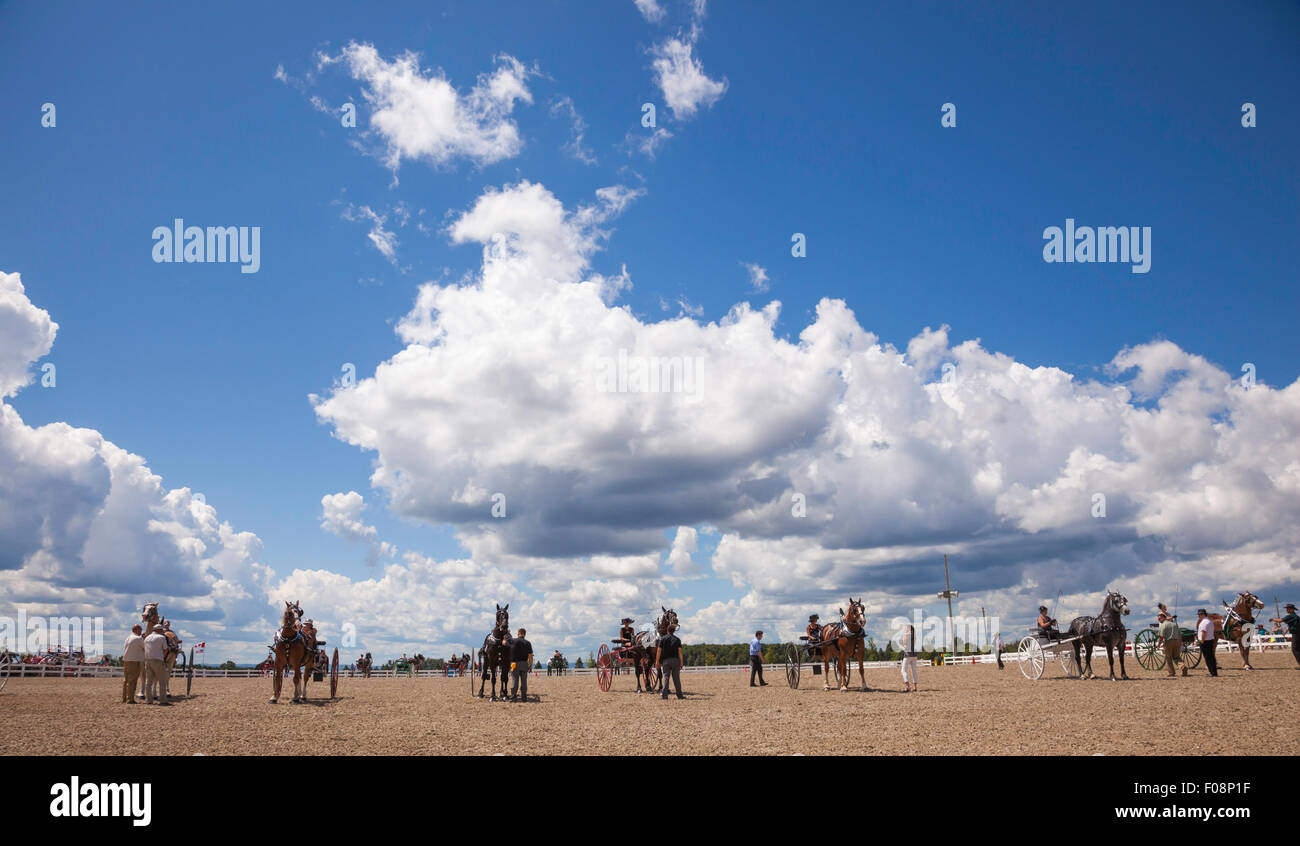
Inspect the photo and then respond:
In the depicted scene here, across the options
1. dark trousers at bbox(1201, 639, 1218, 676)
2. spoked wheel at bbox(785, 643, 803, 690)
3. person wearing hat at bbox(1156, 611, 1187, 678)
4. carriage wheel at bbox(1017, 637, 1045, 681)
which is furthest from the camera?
spoked wheel at bbox(785, 643, 803, 690)

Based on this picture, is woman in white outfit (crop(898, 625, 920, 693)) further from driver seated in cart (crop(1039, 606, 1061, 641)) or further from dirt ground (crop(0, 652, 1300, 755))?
driver seated in cart (crop(1039, 606, 1061, 641))

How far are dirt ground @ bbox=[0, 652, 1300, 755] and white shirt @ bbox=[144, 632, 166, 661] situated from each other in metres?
1.25

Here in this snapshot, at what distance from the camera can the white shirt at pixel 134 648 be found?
19.1 metres

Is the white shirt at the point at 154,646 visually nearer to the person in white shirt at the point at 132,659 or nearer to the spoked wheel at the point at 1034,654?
the person in white shirt at the point at 132,659

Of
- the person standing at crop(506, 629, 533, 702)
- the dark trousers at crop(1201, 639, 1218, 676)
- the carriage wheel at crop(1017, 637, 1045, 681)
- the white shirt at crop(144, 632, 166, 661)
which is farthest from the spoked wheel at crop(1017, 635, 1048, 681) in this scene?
the white shirt at crop(144, 632, 166, 661)

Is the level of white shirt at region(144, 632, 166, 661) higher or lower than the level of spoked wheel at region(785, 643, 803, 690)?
higher

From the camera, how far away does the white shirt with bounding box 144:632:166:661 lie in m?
18.9

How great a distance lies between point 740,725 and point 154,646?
15255mm

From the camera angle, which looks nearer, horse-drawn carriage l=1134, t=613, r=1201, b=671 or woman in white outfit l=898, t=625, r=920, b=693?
woman in white outfit l=898, t=625, r=920, b=693

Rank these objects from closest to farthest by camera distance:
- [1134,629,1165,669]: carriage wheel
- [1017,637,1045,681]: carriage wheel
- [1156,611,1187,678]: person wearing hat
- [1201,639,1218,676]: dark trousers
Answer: [1201,639,1218,676]: dark trousers < [1156,611,1187,678]: person wearing hat < [1017,637,1045,681]: carriage wheel < [1134,629,1165,669]: carriage wheel

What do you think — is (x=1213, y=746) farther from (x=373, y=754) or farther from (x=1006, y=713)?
(x=373, y=754)

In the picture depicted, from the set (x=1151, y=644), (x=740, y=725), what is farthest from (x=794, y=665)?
(x=740, y=725)

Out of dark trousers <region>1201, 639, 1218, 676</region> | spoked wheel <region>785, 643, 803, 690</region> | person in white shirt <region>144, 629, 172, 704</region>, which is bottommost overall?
spoked wheel <region>785, 643, 803, 690</region>
